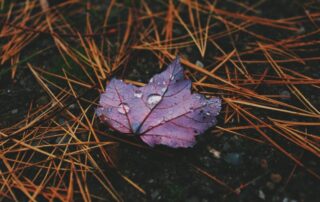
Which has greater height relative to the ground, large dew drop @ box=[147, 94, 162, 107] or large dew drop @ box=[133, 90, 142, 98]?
large dew drop @ box=[133, 90, 142, 98]

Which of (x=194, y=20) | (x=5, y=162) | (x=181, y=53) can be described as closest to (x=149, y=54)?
(x=181, y=53)

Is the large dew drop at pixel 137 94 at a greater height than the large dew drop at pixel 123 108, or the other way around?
the large dew drop at pixel 137 94
